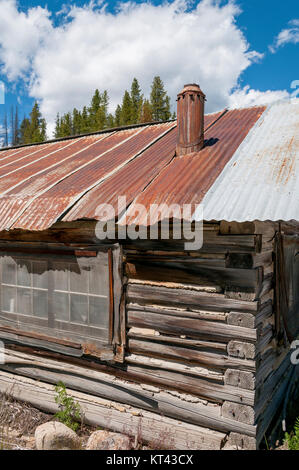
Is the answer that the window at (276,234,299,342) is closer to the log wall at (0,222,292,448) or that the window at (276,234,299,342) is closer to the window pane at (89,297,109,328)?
the log wall at (0,222,292,448)

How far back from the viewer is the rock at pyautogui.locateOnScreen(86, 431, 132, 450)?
377 centimetres

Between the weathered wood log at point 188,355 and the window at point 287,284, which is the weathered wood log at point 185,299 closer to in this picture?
the weathered wood log at point 188,355

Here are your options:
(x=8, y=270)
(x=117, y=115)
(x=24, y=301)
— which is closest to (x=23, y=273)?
(x=8, y=270)

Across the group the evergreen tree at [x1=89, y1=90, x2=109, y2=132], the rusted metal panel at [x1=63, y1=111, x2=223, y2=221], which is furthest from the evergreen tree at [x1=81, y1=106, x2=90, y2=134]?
the rusted metal panel at [x1=63, y1=111, x2=223, y2=221]

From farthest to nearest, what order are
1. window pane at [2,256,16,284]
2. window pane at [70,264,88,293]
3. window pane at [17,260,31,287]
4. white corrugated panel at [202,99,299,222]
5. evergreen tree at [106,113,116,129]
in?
evergreen tree at [106,113,116,129], window pane at [2,256,16,284], window pane at [17,260,31,287], window pane at [70,264,88,293], white corrugated panel at [202,99,299,222]

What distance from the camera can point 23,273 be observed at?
16.6 ft

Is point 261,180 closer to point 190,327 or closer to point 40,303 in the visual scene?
point 190,327

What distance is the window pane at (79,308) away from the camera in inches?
177

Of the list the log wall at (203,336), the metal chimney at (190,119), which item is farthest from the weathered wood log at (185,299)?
the metal chimney at (190,119)

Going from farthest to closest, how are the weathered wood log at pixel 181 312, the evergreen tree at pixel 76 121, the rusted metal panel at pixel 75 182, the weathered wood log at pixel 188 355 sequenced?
the evergreen tree at pixel 76 121, the rusted metal panel at pixel 75 182, the weathered wood log at pixel 181 312, the weathered wood log at pixel 188 355

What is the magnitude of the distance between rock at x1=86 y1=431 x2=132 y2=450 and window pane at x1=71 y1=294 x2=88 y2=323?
147 cm

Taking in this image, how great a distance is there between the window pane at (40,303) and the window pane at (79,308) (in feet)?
1.82

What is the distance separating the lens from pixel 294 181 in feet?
12.3

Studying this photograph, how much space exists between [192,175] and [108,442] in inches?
145
